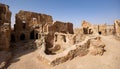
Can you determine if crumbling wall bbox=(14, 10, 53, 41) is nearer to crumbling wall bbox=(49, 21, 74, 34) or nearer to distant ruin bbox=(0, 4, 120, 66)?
distant ruin bbox=(0, 4, 120, 66)

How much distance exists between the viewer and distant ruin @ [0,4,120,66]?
513 inches

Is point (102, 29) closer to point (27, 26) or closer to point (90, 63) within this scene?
point (27, 26)

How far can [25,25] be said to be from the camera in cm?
3052

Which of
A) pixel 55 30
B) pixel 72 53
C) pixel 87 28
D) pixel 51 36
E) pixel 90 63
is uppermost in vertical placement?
pixel 87 28

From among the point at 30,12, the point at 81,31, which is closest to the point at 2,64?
the point at 30,12

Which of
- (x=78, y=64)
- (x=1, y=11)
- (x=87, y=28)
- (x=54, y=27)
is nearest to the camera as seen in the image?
(x=78, y=64)

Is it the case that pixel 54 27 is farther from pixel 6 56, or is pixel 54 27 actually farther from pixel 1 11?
pixel 6 56

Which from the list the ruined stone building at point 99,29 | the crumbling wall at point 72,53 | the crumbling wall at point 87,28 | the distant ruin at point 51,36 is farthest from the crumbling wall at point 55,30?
the crumbling wall at point 72,53

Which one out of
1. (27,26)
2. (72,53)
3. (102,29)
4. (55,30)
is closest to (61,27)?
(55,30)

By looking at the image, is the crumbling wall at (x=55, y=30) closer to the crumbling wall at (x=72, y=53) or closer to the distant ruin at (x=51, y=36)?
the distant ruin at (x=51, y=36)

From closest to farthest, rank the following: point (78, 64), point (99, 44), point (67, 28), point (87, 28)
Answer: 1. point (78, 64)
2. point (99, 44)
3. point (67, 28)
4. point (87, 28)

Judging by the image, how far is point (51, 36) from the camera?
24.1 metres

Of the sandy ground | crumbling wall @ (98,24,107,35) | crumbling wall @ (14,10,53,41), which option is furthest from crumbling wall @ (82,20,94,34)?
the sandy ground

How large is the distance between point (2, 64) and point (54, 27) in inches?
706
